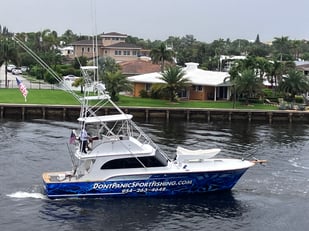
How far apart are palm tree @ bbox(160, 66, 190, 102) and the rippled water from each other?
26459 mm

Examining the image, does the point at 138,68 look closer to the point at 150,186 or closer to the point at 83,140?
the point at 83,140

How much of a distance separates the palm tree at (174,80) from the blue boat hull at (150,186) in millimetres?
43739

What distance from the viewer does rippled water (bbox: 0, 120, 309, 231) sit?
28.9 metres

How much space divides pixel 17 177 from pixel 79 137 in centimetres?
690

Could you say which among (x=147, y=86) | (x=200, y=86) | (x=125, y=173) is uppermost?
(x=200, y=86)

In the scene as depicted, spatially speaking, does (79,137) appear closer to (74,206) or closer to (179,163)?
(74,206)

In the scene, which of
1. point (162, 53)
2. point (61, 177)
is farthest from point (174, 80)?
point (61, 177)

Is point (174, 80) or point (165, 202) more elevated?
point (174, 80)

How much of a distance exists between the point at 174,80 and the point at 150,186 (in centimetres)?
4511

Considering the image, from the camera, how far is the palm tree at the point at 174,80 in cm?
7650

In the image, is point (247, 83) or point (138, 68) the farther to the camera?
point (138, 68)

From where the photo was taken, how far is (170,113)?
72.0 m

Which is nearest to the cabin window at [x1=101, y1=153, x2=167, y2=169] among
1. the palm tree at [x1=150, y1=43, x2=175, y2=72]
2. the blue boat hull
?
the blue boat hull

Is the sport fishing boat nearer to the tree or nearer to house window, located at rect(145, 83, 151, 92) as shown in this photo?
the tree
